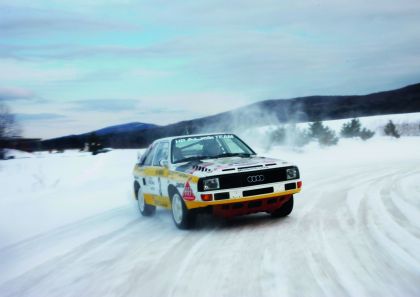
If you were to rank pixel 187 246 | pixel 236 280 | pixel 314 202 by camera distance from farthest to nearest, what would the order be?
1. pixel 314 202
2. pixel 187 246
3. pixel 236 280

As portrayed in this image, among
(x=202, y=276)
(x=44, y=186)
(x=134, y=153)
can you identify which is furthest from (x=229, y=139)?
(x=134, y=153)

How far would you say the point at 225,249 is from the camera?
6695 millimetres

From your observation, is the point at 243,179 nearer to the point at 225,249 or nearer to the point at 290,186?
the point at 290,186

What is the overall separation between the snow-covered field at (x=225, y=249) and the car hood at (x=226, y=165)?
910mm

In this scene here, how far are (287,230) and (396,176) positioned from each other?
8.43 metres

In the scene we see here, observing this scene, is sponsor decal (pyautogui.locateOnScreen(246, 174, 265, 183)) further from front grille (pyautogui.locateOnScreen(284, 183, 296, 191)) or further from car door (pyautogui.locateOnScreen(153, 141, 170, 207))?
car door (pyautogui.locateOnScreen(153, 141, 170, 207))

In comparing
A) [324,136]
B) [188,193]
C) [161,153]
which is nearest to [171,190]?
[188,193]

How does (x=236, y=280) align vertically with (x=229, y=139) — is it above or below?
below

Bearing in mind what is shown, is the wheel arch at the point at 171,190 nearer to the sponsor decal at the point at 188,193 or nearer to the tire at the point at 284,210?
the sponsor decal at the point at 188,193

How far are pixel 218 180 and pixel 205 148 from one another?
5.43 ft

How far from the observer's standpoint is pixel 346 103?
10925 centimetres

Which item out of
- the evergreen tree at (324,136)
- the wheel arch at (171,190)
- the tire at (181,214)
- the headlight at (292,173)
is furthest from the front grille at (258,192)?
the evergreen tree at (324,136)

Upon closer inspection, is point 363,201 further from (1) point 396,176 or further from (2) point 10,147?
(2) point 10,147

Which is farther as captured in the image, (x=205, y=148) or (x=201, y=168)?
(x=205, y=148)
